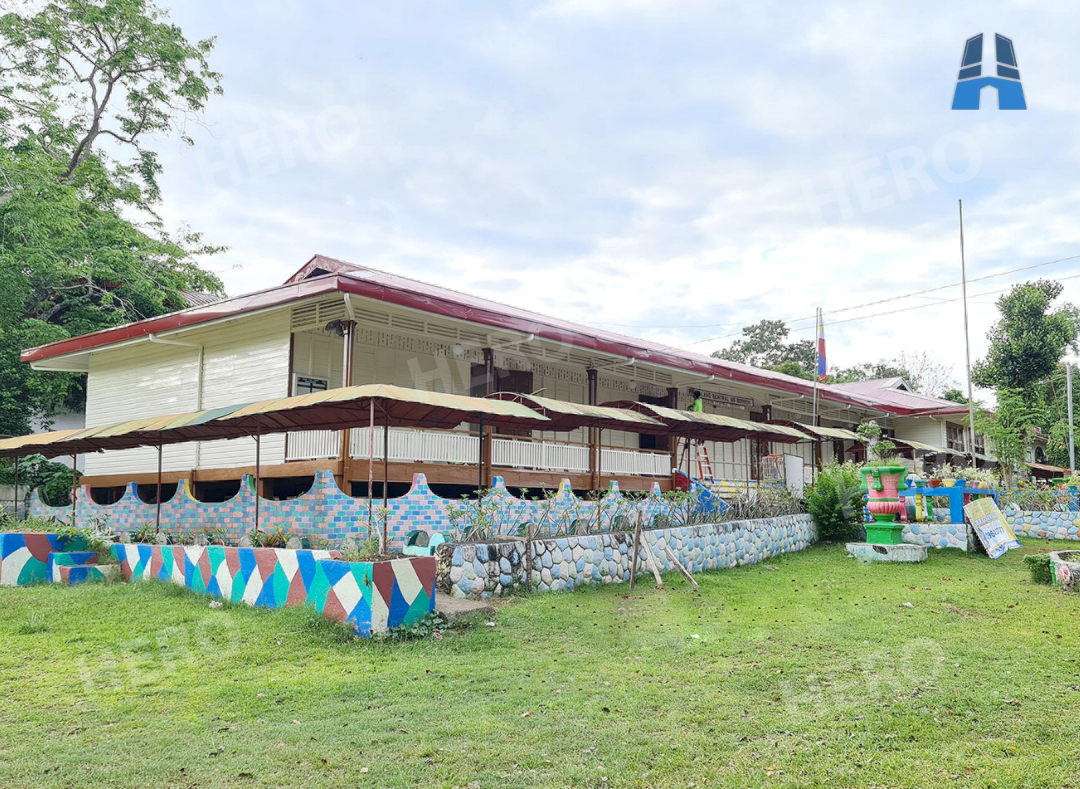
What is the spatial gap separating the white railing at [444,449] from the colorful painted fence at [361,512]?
0.87 metres

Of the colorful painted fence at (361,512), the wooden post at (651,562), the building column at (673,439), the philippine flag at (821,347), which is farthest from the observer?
the philippine flag at (821,347)

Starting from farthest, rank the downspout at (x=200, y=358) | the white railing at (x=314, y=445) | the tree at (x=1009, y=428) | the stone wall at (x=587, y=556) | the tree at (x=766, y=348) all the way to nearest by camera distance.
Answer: the tree at (x=766, y=348) < the tree at (x=1009, y=428) < the downspout at (x=200, y=358) < the white railing at (x=314, y=445) < the stone wall at (x=587, y=556)

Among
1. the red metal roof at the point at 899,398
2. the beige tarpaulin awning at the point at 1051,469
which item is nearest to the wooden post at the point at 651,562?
the red metal roof at the point at 899,398

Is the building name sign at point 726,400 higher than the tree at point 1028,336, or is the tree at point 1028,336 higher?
the tree at point 1028,336

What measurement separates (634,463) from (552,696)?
11.4 meters

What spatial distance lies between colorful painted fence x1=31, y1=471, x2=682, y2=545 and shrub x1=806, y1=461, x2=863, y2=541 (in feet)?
16.7

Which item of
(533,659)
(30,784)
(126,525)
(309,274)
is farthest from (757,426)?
(30,784)

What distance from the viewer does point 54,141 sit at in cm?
2605

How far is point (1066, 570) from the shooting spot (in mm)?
10523

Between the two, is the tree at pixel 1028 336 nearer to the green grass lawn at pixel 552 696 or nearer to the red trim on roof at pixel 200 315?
the green grass lawn at pixel 552 696

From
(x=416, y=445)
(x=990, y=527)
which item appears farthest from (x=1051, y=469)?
(x=416, y=445)

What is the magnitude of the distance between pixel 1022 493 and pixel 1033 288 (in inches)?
581

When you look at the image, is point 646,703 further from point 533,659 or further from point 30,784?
point 30,784

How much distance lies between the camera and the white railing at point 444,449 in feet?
42.5
